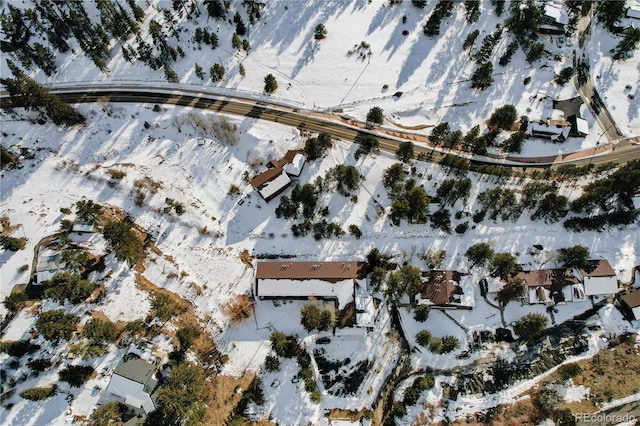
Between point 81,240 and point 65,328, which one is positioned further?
point 81,240

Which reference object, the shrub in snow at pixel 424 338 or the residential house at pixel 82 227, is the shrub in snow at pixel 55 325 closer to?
the residential house at pixel 82 227

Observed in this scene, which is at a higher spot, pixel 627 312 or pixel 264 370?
pixel 627 312

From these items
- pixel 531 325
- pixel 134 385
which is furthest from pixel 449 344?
pixel 134 385

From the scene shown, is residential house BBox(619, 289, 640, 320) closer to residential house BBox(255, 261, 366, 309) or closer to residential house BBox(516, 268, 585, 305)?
residential house BBox(516, 268, 585, 305)

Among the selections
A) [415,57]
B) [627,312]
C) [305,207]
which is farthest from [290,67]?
[627,312]

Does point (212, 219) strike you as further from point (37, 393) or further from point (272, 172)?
point (37, 393)

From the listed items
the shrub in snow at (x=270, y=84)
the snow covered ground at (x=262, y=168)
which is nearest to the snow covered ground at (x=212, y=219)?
the snow covered ground at (x=262, y=168)

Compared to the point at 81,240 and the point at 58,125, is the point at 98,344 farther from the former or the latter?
the point at 58,125
